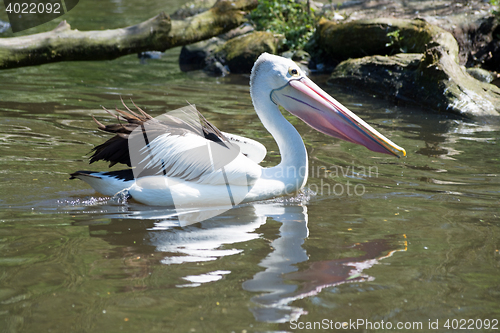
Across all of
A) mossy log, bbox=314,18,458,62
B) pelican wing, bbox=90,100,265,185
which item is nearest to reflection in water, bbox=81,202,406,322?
pelican wing, bbox=90,100,265,185

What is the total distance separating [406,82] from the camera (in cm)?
699

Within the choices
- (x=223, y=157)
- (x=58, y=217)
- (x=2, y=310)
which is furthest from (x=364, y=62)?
(x=2, y=310)

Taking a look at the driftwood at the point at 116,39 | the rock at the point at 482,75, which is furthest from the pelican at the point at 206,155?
the rock at the point at 482,75

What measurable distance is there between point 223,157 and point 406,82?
4406 mm

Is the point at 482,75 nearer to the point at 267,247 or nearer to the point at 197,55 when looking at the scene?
the point at 197,55

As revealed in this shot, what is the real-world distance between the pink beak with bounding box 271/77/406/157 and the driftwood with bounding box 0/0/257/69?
2748 millimetres

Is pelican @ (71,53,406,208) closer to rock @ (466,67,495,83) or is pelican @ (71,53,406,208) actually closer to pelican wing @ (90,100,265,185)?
pelican wing @ (90,100,265,185)

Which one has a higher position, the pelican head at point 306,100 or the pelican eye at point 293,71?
the pelican eye at point 293,71

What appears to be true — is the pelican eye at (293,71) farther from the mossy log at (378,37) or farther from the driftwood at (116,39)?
the mossy log at (378,37)

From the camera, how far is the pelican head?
3678mm

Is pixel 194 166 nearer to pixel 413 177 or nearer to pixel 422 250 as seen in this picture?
pixel 422 250

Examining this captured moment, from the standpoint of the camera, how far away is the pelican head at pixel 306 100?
12.1 feet

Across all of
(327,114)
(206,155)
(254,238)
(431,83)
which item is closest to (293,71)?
(327,114)

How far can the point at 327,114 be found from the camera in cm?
374
